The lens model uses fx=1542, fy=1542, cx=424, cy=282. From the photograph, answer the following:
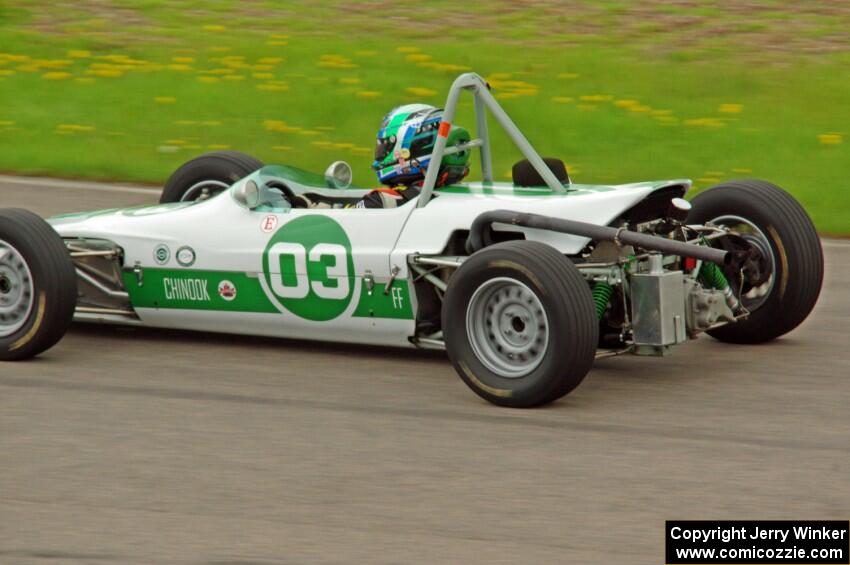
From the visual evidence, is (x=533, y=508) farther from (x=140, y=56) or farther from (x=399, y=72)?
(x=140, y=56)

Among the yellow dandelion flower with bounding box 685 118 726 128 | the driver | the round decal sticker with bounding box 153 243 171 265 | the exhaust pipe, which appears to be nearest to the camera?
the exhaust pipe

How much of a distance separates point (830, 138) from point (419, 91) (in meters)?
4.16

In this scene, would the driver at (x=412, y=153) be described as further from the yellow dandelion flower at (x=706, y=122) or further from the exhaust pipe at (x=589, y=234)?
the yellow dandelion flower at (x=706, y=122)

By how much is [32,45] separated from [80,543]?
46.0 ft

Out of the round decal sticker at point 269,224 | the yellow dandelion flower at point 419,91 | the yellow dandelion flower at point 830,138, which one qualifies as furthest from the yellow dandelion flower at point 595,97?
the round decal sticker at point 269,224

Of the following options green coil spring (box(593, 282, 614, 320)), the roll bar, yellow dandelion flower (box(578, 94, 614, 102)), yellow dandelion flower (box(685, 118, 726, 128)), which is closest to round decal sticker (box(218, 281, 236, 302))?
the roll bar

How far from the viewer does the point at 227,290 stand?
321 inches

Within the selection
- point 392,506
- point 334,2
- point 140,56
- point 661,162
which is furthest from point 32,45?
point 392,506

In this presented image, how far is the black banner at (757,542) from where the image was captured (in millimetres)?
5066

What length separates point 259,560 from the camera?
5.02m

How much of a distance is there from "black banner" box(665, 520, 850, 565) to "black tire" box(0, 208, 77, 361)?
3728 mm

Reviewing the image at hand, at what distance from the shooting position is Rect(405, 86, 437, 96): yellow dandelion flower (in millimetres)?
15734

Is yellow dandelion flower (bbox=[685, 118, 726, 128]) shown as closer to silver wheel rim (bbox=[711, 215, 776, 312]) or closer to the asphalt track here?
the asphalt track

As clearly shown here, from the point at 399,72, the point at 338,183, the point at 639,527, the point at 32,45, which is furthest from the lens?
the point at 32,45
